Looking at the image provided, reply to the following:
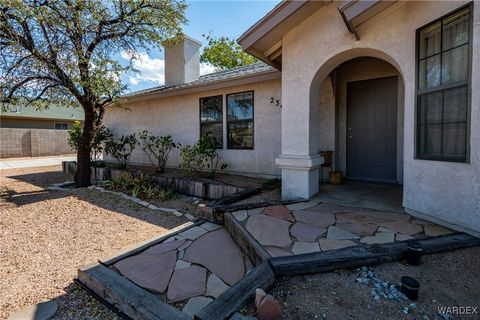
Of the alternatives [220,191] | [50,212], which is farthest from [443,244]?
[50,212]

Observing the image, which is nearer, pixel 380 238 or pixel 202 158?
pixel 380 238

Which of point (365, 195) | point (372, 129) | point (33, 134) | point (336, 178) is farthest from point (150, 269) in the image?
point (33, 134)

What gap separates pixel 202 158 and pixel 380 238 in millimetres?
Answer: 5415

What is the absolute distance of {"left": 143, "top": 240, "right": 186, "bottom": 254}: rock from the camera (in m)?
3.37

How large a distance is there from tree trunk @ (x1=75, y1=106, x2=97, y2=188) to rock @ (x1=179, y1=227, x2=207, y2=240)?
586cm

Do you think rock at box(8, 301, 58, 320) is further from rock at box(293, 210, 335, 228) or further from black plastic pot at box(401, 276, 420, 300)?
black plastic pot at box(401, 276, 420, 300)

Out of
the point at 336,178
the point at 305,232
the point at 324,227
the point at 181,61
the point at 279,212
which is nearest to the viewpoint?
the point at 305,232

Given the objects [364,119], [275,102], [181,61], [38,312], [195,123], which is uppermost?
[181,61]

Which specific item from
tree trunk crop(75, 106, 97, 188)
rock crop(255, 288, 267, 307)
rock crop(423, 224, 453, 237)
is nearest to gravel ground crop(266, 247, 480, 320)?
rock crop(255, 288, 267, 307)

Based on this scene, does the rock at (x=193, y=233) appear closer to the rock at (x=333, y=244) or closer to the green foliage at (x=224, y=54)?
the rock at (x=333, y=244)

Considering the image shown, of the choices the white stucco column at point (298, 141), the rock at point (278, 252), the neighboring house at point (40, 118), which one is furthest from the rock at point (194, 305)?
the neighboring house at point (40, 118)

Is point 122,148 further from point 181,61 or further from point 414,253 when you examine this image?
point 414,253

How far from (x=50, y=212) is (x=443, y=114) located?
737cm

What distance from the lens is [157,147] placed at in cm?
924
